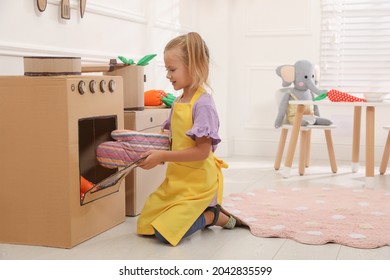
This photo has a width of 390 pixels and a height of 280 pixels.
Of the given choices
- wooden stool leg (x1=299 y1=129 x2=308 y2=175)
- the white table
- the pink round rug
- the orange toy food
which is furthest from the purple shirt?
wooden stool leg (x1=299 y1=129 x2=308 y2=175)

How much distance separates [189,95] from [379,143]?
2710mm

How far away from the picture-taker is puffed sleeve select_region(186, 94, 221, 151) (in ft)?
7.22

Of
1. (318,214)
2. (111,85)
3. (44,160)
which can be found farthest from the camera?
(318,214)

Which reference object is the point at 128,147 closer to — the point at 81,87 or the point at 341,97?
the point at 81,87

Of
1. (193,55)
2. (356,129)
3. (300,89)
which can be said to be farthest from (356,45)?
(193,55)

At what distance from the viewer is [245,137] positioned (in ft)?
16.4

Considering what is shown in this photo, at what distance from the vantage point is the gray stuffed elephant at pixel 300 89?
4.14 m

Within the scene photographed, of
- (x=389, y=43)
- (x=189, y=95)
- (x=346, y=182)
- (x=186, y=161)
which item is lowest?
(x=346, y=182)

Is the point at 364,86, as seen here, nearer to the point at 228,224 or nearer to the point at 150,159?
the point at 228,224

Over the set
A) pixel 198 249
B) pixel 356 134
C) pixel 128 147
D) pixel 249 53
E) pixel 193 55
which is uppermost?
pixel 249 53

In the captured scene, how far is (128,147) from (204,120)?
0.31 metres

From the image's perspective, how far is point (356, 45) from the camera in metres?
4.65

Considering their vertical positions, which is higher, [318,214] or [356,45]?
[356,45]
